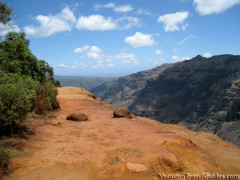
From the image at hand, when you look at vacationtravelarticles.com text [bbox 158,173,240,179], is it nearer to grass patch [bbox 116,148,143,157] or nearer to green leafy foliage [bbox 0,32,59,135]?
grass patch [bbox 116,148,143,157]

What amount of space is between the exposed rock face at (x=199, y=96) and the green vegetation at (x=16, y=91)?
77.1 m

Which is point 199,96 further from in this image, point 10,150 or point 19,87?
point 10,150

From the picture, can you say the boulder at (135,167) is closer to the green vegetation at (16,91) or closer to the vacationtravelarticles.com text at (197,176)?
the vacationtravelarticles.com text at (197,176)

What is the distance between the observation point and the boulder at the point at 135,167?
6219 mm

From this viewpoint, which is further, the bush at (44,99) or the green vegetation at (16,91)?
the bush at (44,99)

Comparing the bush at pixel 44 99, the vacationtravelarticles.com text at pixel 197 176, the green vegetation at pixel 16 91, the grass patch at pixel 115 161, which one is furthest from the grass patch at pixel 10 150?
the bush at pixel 44 99

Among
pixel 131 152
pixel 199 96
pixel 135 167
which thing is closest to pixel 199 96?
pixel 199 96

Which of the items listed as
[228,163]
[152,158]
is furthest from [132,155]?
[228,163]

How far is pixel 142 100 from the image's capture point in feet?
554

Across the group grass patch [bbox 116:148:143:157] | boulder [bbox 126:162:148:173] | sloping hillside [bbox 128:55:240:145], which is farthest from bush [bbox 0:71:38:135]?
sloping hillside [bbox 128:55:240:145]

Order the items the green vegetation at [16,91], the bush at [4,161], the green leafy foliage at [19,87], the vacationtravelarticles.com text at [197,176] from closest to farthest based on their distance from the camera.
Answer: the bush at [4,161]
the vacationtravelarticles.com text at [197,176]
the green vegetation at [16,91]
the green leafy foliage at [19,87]

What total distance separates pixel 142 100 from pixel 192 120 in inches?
2369

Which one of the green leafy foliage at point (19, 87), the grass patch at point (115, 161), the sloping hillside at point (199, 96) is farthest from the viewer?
the sloping hillside at point (199, 96)

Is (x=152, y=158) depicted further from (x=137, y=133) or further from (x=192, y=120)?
(x=192, y=120)
